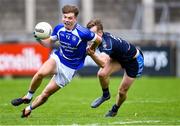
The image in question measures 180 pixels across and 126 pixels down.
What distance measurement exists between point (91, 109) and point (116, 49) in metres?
2.34

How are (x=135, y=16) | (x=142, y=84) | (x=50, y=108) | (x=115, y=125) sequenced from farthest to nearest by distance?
(x=135, y=16) < (x=142, y=84) < (x=50, y=108) < (x=115, y=125)

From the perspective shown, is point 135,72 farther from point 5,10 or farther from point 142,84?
point 5,10

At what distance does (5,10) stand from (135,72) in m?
21.6

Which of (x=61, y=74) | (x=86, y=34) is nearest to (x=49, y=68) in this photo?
(x=61, y=74)

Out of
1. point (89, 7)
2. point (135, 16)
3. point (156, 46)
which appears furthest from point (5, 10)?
point (156, 46)

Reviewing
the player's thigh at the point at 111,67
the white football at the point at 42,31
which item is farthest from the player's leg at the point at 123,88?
the white football at the point at 42,31

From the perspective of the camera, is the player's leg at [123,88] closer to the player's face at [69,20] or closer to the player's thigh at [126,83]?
the player's thigh at [126,83]

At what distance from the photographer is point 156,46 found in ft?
97.5

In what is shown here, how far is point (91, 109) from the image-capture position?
15656mm

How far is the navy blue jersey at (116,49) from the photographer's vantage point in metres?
13.6

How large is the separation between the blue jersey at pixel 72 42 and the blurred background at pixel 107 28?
51.4 ft

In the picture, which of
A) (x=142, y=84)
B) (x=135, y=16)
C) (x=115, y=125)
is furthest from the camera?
(x=135, y=16)

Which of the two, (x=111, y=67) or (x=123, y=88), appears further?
(x=111, y=67)

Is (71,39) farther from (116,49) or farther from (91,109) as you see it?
(91,109)
